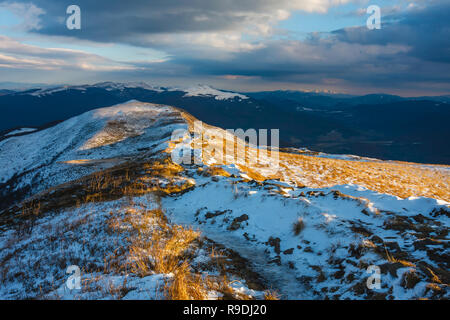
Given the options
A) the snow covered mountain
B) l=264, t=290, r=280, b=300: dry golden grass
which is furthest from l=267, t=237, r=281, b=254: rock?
l=264, t=290, r=280, b=300: dry golden grass

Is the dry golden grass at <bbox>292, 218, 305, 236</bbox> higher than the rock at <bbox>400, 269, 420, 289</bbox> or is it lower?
lower

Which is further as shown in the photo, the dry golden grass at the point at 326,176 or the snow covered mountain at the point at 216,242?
the dry golden grass at the point at 326,176

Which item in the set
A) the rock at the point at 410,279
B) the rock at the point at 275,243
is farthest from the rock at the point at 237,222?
the rock at the point at 410,279

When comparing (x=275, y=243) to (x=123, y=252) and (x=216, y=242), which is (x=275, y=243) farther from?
(x=123, y=252)

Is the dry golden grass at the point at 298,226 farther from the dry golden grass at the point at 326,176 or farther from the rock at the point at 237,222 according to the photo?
the dry golden grass at the point at 326,176

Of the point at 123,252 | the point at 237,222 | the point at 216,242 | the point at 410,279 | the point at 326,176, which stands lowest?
the point at 326,176

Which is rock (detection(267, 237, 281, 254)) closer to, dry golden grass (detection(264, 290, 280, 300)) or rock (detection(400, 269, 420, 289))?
dry golden grass (detection(264, 290, 280, 300))

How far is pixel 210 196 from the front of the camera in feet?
49.3

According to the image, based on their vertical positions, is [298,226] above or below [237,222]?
above

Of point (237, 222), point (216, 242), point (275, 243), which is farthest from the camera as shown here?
point (237, 222)

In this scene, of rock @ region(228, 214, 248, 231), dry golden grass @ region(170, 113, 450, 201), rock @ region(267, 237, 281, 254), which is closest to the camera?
rock @ region(267, 237, 281, 254)

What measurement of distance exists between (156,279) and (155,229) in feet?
15.9

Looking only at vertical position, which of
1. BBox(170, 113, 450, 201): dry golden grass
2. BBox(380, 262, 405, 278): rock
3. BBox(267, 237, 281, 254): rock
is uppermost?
BBox(380, 262, 405, 278): rock

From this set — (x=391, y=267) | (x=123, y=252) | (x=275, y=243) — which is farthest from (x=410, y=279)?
(x=123, y=252)
